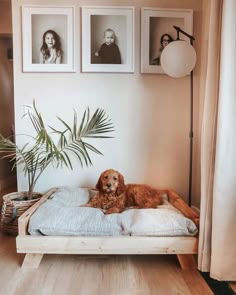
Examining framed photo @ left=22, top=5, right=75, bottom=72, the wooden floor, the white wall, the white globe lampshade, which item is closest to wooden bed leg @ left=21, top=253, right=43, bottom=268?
the wooden floor

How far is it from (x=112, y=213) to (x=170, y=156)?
0.92 m

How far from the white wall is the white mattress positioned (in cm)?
74

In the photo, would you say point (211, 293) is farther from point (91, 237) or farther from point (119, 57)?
point (119, 57)

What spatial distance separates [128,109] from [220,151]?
4.08 ft

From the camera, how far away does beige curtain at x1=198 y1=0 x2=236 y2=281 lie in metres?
1.67

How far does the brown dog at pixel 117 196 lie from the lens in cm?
233

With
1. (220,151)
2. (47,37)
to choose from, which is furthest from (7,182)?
(220,151)

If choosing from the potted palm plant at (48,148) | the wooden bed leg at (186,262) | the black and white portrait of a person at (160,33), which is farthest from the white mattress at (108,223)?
the black and white portrait of a person at (160,33)

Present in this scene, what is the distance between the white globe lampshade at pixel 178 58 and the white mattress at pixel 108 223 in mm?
1083

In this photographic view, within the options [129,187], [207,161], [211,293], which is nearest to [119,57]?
[129,187]

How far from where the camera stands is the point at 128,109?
2.79 m

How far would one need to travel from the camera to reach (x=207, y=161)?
182 cm

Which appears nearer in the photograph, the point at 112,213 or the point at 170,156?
the point at 112,213

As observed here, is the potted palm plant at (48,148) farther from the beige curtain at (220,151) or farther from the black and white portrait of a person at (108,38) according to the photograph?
the beige curtain at (220,151)
